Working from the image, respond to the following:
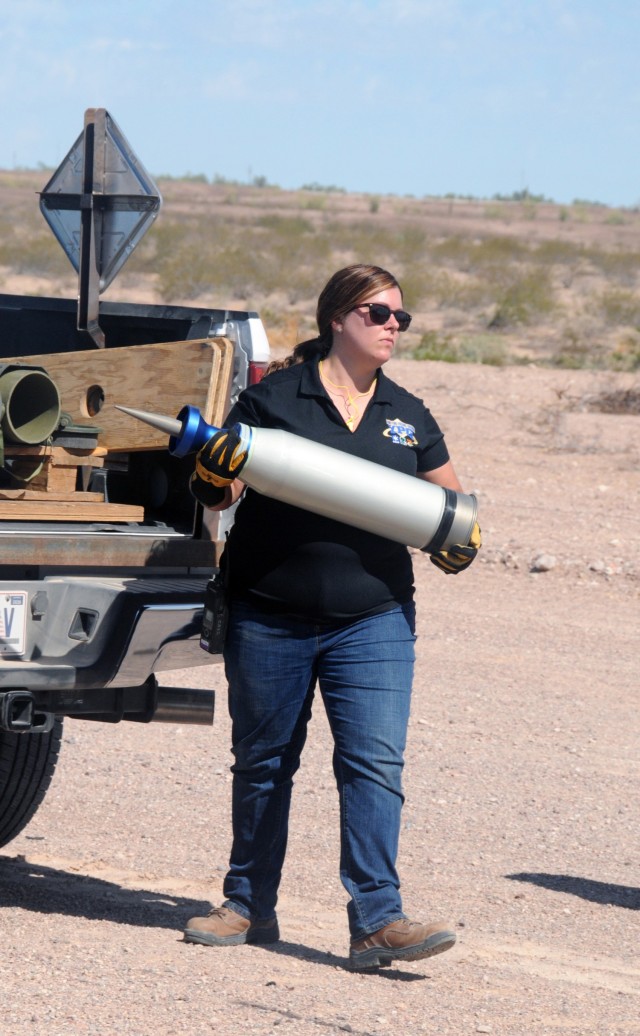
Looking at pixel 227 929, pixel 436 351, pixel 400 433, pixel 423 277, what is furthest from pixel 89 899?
pixel 423 277

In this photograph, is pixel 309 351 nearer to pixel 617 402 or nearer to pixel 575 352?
pixel 617 402

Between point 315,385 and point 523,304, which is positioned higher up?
point 523,304

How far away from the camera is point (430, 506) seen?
13.0ft

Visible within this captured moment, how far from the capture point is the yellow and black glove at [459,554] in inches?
159

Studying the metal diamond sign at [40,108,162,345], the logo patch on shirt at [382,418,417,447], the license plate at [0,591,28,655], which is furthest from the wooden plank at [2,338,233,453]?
the license plate at [0,591,28,655]

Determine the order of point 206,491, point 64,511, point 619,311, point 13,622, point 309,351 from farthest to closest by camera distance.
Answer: point 619,311
point 64,511
point 309,351
point 13,622
point 206,491

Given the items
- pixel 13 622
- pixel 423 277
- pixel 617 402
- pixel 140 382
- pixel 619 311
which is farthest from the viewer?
pixel 423 277

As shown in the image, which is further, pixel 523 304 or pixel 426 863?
pixel 523 304

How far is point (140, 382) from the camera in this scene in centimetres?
473

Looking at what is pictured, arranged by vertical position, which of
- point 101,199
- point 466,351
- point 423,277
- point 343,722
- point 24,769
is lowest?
point 24,769

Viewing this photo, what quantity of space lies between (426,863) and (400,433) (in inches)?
72.3

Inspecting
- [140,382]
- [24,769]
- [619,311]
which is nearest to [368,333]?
[140,382]

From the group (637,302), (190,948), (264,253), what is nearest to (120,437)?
(190,948)

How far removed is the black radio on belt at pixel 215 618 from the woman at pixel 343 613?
0.12 feet
